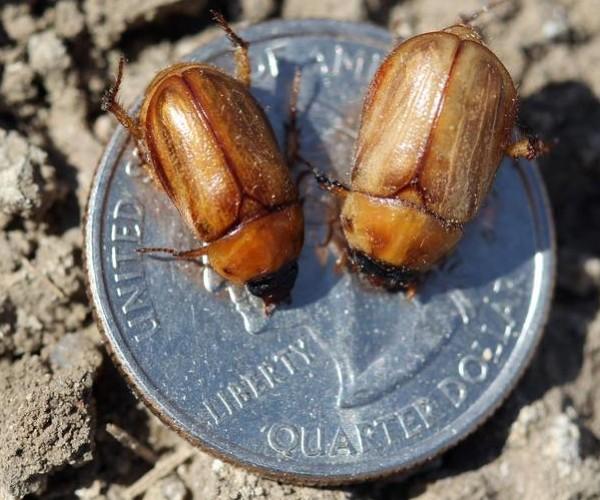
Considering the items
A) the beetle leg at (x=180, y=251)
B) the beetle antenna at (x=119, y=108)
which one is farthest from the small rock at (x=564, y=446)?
the beetle antenna at (x=119, y=108)

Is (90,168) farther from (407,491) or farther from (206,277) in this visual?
(407,491)

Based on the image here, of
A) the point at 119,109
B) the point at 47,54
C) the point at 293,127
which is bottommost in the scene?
the point at 293,127

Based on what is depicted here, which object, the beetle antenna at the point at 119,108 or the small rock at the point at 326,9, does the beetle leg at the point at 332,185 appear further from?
the small rock at the point at 326,9

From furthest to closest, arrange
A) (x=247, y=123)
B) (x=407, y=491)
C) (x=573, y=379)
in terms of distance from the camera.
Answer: (x=573, y=379)
(x=407, y=491)
(x=247, y=123)

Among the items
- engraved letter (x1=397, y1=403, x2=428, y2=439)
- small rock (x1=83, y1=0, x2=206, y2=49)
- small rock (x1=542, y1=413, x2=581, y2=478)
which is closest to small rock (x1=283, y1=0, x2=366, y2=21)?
small rock (x1=83, y1=0, x2=206, y2=49)

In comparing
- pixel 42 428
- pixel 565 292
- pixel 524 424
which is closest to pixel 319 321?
pixel 524 424

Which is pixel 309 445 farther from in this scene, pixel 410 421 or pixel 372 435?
pixel 410 421

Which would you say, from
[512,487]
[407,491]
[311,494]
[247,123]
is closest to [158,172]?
[247,123]
